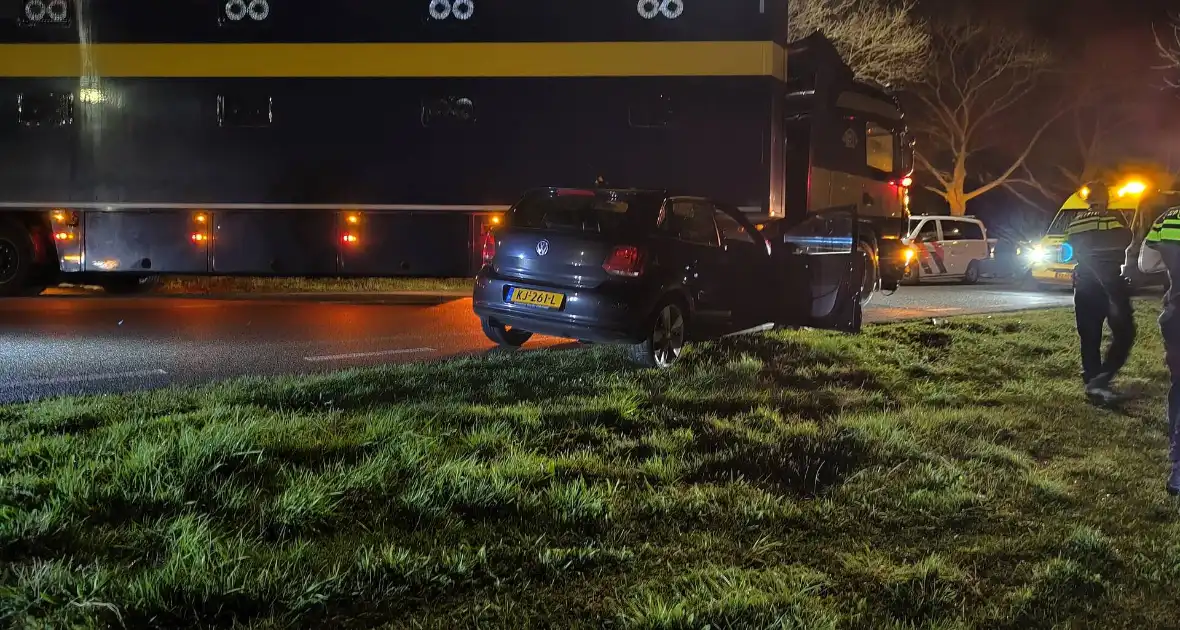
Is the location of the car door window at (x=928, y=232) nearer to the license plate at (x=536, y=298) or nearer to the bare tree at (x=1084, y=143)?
the license plate at (x=536, y=298)

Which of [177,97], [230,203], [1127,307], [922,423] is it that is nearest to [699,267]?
[922,423]

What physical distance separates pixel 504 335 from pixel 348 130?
194 inches

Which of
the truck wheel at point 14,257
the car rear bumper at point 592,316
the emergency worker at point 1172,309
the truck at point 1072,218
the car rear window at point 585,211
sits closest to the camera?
the emergency worker at point 1172,309

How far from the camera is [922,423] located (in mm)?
5211

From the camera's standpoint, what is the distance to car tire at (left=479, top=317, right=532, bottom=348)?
7.73 meters

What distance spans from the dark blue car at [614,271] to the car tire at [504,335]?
6 cm

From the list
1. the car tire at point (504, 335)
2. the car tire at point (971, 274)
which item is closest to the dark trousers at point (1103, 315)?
the car tire at point (504, 335)

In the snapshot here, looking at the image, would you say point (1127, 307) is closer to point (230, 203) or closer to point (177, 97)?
point (230, 203)

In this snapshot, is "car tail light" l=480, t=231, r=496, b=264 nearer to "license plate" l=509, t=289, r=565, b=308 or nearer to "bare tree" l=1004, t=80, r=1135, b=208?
"license plate" l=509, t=289, r=565, b=308

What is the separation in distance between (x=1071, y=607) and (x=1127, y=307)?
13.9ft

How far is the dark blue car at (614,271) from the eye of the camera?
6.62 metres

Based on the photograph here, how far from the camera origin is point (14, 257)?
38.9 feet

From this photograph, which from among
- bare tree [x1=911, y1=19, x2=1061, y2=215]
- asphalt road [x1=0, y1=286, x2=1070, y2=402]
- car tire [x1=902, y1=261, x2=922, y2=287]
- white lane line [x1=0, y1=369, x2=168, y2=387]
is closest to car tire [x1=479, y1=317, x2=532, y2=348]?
asphalt road [x1=0, y1=286, x2=1070, y2=402]

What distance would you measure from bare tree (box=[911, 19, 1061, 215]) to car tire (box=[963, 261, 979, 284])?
11.6 meters
